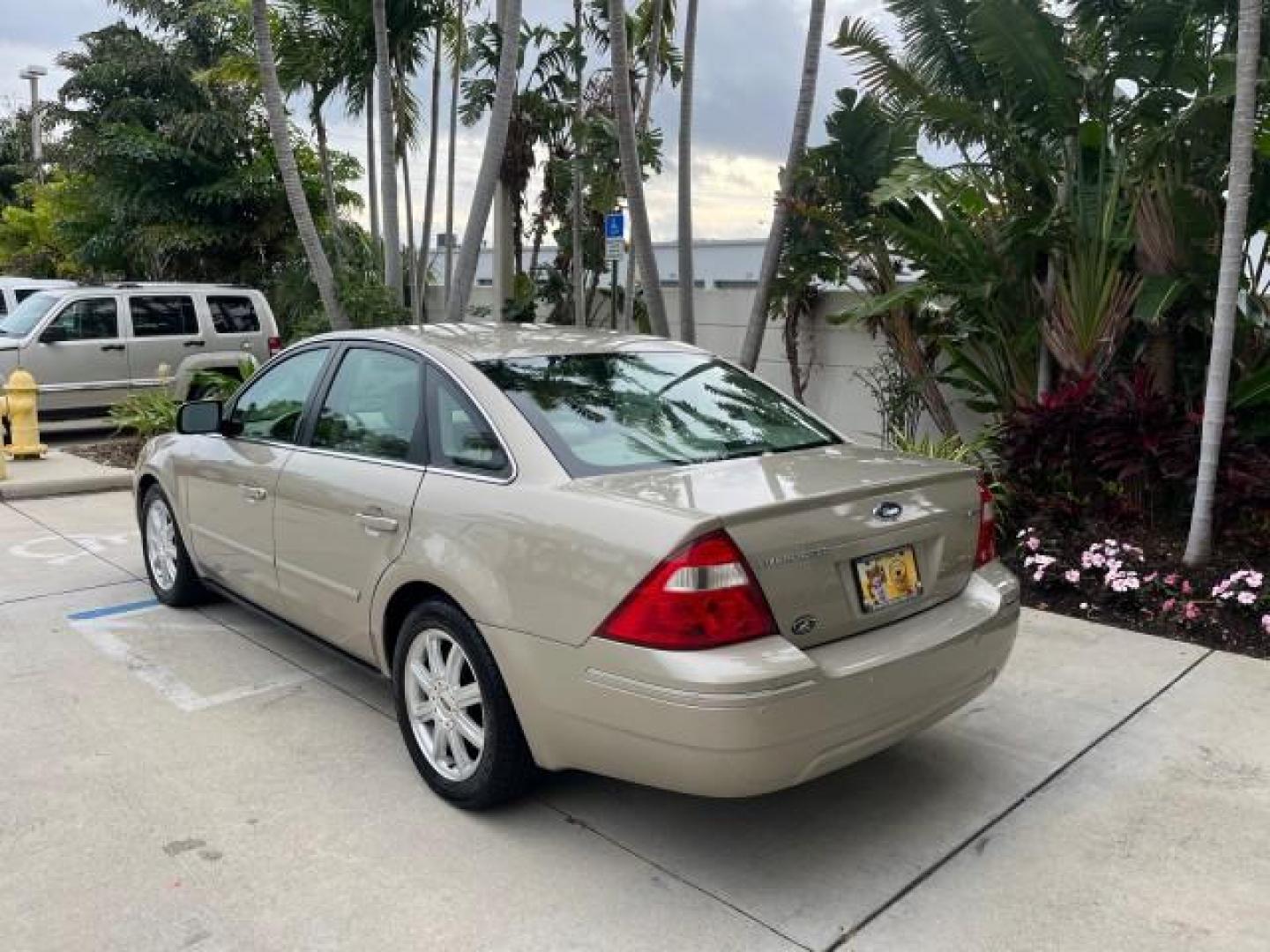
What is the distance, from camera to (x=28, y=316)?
11633 millimetres

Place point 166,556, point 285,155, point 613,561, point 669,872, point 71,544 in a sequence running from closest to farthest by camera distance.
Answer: point 613,561 < point 669,872 < point 166,556 < point 71,544 < point 285,155

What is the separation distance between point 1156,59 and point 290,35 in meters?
8.31

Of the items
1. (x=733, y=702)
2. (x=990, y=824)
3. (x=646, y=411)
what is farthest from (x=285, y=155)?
(x=990, y=824)

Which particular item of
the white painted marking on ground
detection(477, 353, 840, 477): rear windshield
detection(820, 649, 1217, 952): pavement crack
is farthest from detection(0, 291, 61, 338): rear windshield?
detection(820, 649, 1217, 952): pavement crack

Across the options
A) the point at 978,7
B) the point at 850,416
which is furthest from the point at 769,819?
the point at 850,416

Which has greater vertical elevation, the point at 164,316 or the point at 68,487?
the point at 164,316

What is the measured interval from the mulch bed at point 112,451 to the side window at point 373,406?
6.79 metres

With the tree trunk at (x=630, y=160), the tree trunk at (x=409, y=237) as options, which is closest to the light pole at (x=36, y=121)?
the tree trunk at (x=409, y=237)

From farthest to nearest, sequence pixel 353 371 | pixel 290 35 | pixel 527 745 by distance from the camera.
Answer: pixel 290 35
pixel 353 371
pixel 527 745

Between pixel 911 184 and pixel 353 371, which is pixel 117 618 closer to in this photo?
pixel 353 371

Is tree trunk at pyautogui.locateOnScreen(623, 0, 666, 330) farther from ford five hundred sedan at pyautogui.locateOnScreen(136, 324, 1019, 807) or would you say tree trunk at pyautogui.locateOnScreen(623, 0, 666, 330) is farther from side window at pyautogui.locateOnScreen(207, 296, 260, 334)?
ford five hundred sedan at pyautogui.locateOnScreen(136, 324, 1019, 807)

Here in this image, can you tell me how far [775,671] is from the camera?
270 cm

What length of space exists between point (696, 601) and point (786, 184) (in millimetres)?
6167

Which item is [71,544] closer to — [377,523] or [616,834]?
[377,523]
